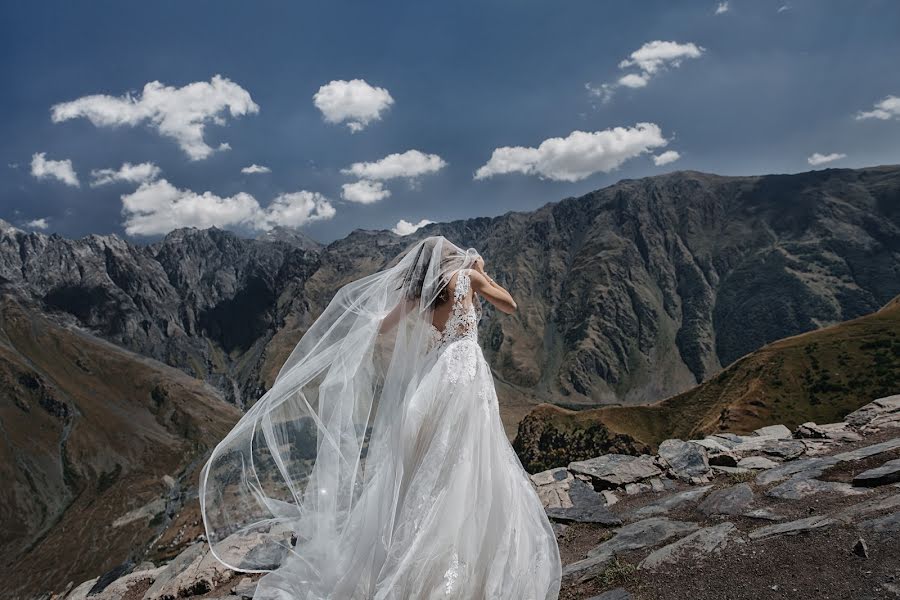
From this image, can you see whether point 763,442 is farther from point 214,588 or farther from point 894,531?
point 214,588

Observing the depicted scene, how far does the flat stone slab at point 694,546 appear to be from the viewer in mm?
7027

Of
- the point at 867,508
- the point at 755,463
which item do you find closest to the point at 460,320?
the point at 867,508

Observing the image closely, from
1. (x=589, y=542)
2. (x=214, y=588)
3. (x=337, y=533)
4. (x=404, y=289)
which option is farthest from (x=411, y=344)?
(x=214, y=588)

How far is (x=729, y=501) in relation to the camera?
9055 millimetres

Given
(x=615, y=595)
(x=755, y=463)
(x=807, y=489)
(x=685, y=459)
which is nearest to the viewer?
(x=615, y=595)

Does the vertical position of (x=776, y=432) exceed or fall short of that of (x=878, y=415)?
it falls short

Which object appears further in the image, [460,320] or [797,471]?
[797,471]

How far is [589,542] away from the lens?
939cm

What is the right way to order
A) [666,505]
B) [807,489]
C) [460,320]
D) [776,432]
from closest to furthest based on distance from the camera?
[460,320], [807,489], [666,505], [776,432]

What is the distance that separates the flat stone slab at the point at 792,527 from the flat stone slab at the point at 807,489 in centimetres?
149

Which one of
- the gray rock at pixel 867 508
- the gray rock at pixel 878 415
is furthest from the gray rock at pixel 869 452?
the gray rock at pixel 878 415

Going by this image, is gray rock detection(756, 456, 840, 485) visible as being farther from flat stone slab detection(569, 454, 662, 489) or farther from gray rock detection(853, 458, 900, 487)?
flat stone slab detection(569, 454, 662, 489)

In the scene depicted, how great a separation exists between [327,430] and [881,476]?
27.9 ft

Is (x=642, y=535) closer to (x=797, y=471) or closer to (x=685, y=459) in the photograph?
(x=797, y=471)
